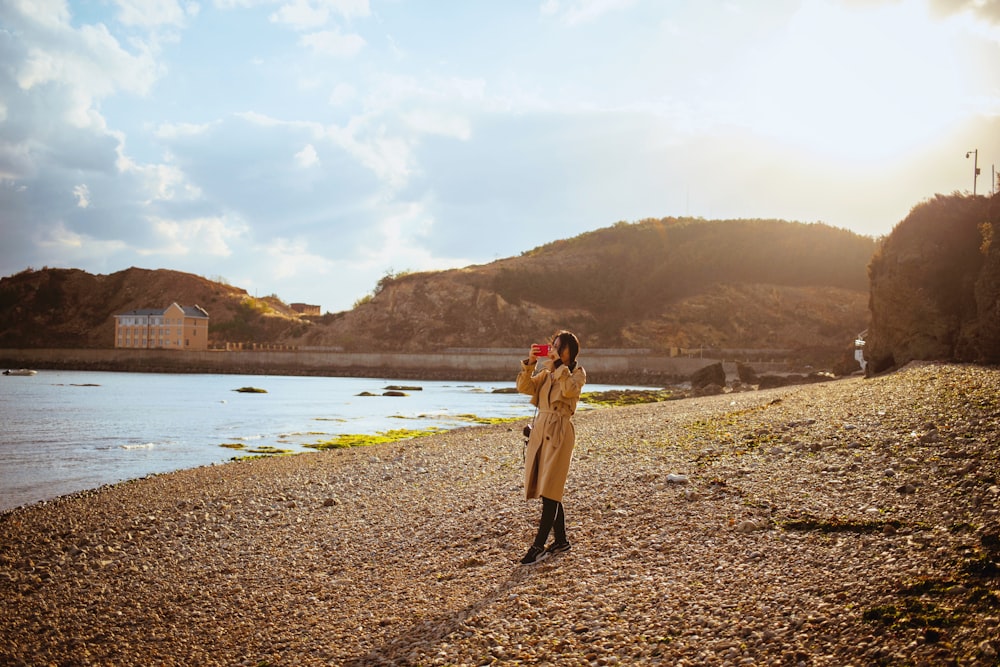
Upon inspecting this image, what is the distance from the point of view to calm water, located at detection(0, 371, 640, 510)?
14430 mm

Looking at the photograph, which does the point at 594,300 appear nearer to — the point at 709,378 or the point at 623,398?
the point at 709,378

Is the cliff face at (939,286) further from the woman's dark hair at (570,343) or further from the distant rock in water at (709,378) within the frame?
the distant rock in water at (709,378)

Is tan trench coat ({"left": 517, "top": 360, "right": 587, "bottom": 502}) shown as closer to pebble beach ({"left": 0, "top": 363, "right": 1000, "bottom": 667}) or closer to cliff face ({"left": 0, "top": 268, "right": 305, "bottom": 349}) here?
pebble beach ({"left": 0, "top": 363, "right": 1000, "bottom": 667})

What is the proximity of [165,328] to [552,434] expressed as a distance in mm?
103812

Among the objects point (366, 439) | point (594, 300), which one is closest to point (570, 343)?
point (366, 439)

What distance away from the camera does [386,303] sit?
300 feet

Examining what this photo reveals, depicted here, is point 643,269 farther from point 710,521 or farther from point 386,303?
point 710,521

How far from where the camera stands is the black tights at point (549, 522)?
600cm

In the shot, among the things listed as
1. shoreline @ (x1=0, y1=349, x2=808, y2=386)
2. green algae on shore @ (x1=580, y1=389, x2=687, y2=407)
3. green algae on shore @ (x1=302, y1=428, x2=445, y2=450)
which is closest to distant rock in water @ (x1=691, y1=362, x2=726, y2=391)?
green algae on shore @ (x1=580, y1=389, x2=687, y2=407)

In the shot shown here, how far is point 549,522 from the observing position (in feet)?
19.7

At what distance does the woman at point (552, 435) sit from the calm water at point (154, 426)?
9.53m

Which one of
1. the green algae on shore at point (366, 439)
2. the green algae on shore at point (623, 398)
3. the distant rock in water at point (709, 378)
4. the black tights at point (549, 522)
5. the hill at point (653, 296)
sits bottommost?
the green algae on shore at point (366, 439)

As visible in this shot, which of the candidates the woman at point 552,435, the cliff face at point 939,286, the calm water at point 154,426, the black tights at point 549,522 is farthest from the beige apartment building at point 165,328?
the black tights at point 549,522

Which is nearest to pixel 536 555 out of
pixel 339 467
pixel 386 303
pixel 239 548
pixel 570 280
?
pixel 239 548
